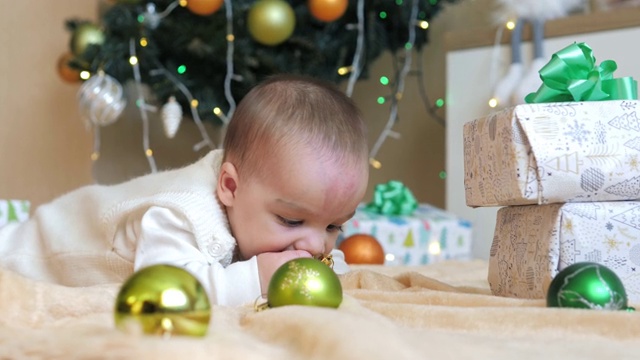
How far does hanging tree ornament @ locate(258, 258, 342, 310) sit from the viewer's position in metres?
0.72

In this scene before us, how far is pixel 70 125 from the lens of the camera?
2.82 metres

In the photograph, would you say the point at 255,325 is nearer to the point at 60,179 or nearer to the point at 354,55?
the point at 354,55

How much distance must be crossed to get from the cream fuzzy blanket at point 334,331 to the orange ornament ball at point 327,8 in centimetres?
147

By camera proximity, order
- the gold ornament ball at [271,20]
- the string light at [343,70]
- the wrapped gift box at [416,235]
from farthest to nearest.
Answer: the string light at [343,70] → the gold ornament ball at [271,20] → the wrapped gift box at [416,235]

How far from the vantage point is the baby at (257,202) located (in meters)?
1.06

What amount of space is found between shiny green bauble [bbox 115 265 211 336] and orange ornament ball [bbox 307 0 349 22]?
5.85 ft

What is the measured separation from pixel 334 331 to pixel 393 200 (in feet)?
5.33

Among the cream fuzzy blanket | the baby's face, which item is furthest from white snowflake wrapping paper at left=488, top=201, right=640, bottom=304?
the baby's face

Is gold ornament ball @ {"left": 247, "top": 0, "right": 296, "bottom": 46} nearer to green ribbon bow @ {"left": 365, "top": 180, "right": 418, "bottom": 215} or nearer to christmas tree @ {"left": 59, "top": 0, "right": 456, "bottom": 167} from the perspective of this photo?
christmas tree @ {"left": 59, "top": 0, "right": 456, "bottom": 167}

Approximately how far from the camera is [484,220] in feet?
7.20

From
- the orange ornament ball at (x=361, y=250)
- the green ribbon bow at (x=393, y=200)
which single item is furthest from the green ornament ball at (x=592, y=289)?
the green ribbon bow at (x=393, y=200)

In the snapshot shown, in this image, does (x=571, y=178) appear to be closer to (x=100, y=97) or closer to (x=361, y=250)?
(x=361, y=250)

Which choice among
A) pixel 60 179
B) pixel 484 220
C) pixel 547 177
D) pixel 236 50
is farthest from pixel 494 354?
pixel 60 179

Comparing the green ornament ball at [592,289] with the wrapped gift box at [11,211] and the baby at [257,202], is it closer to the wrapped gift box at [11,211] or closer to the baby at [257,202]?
the baby at [257,202]
